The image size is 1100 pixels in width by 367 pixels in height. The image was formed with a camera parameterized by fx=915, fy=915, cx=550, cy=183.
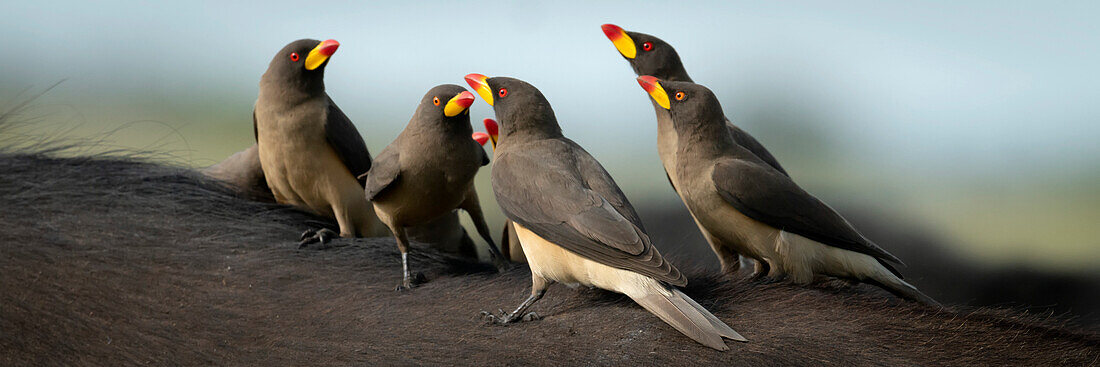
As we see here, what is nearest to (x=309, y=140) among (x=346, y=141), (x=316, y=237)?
(x=346, y=141)

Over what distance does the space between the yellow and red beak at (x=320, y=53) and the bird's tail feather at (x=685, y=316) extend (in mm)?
646

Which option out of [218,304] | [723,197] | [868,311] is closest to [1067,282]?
[868,311]

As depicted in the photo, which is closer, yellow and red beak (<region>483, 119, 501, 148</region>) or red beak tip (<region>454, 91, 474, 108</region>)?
red beak tip (<region>454, 91, 474, 108</region>)

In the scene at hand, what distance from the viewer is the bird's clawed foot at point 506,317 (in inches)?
50.4

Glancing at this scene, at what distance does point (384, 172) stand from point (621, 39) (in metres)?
0.43

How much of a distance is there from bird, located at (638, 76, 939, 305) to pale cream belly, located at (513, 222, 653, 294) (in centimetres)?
24

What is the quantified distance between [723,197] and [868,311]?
0.25m

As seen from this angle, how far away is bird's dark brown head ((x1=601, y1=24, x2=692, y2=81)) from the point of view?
1.44 metres

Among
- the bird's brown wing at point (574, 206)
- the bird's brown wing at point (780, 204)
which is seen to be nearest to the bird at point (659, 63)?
the bird's brown wing at point (780, 204)

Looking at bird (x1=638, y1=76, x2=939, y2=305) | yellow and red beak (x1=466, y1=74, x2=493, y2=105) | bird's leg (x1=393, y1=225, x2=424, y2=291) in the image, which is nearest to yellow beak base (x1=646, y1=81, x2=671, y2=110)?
bird (x1=638, y1=76, x2=939, y2=305)

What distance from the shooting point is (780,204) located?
130 centimetres

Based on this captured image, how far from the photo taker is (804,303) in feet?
4.21

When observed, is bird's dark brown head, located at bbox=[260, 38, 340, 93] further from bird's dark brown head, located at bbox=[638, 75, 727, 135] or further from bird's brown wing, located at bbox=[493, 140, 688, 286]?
bird's dark brown head, located at bbox=[638, 75, 727, 135]

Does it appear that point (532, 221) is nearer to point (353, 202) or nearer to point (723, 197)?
point (723, 197)
